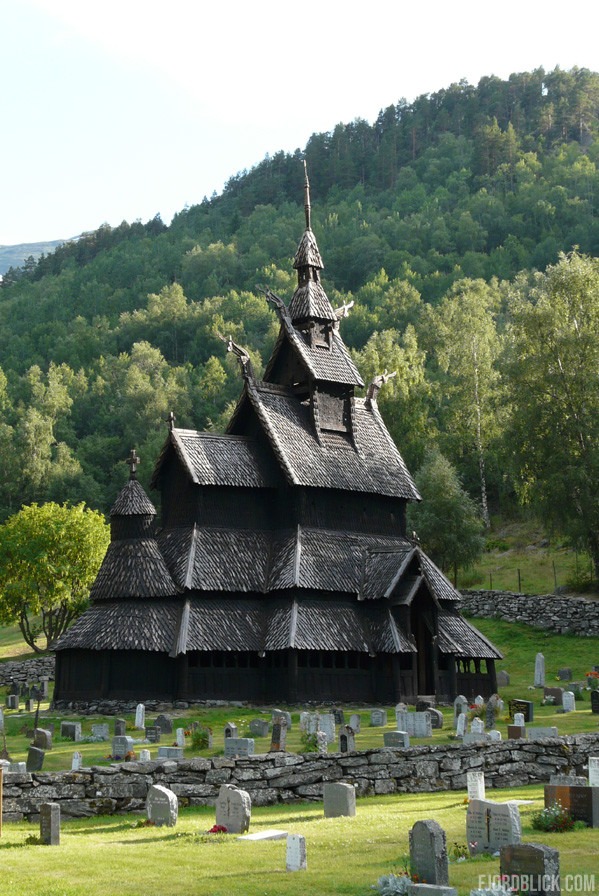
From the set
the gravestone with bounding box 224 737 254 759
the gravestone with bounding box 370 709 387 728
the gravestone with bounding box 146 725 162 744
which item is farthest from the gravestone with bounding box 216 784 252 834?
the gravestone with bounding box 370 709 387 728

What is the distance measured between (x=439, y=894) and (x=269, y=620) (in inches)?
1287

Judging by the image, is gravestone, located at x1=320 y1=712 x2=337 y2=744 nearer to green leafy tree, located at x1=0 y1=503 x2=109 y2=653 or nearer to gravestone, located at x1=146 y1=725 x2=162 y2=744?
gravestone, located at x1=146 y1=725 x2=162 y2=744

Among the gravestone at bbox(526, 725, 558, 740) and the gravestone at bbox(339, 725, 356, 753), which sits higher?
the gravestone at bbox(526, 725, 558, 740)

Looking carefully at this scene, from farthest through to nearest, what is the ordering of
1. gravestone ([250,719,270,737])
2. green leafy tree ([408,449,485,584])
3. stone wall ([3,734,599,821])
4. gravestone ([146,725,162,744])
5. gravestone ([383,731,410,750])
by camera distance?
green leafy tree ([408,449,485,584]) → gravestone ([250,719,270,737]) → gravestone ([146,725,162,744]) → gravestone ([383,731,410,750]) → stone wall ([3,734,599,821])

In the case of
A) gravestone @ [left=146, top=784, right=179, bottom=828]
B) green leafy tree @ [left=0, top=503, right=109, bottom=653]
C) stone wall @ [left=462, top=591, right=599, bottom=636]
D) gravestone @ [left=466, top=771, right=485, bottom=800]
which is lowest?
gravestone @ [left=146, top=784, right=179, bottom=828]

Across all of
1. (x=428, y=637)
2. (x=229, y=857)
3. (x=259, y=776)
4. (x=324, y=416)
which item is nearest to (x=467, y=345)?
(x=324, y=416)

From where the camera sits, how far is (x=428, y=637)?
47.4 metres

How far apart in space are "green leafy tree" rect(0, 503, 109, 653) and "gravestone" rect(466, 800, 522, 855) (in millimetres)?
47096

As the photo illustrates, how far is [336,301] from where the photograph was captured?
13825 cm

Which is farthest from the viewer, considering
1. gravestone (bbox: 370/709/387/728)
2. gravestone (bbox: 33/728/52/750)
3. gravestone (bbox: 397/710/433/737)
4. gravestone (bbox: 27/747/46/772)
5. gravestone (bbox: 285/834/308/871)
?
gravestone (bbox: 370/709/387/728)

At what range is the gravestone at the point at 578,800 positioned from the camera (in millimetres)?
19172

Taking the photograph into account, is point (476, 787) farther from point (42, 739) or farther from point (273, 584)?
point (273, 584)

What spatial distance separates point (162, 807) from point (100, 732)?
1595 centimetres

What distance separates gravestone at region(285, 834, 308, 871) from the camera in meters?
16.6
